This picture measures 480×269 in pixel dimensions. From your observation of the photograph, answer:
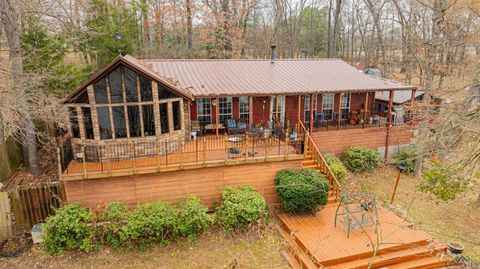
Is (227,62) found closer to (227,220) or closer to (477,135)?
(227,220)

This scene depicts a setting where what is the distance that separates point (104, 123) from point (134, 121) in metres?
0.99

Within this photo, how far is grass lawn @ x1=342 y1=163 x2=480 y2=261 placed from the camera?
11.2 m

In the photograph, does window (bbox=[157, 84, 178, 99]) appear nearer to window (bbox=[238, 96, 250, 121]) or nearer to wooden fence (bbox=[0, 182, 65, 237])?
wooden fence (bbox=[0, 182, 65, 237])

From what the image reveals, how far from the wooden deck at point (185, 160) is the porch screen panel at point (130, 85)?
7.13 feet

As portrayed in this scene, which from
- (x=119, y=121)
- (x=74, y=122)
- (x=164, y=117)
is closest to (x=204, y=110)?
(x=164, y=117)

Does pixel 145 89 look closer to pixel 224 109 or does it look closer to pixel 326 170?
pixel 224 109

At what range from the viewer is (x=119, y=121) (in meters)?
11.4

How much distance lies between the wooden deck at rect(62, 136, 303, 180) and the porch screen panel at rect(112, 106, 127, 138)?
0.93 metres

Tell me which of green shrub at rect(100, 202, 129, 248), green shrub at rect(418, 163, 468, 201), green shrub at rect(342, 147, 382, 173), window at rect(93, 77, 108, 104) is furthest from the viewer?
green shrub at rect(342, 147, 382, 173)

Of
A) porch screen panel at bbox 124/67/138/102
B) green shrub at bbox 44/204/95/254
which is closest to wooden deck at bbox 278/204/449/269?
green shrub at bbox 44/204/95/254

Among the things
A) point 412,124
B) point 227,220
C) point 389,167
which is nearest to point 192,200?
point 227,220

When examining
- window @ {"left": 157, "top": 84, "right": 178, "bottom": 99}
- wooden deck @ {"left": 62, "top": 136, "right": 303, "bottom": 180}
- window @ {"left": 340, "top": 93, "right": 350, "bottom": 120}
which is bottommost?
wooden deck @ {"left": 62, "top": 136, "right": 303, "bottom": 180}

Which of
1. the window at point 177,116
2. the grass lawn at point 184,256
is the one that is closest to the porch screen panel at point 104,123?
the window at point 177,116

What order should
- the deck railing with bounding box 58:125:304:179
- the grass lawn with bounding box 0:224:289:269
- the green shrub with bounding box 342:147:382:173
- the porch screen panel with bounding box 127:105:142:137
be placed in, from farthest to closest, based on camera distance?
1. the green shrub with bounding box 342:147:382:173
2. the porch screen panel with bounding box 127:105:142:137
3. the deck railing with bounding box 58:125:304:179
4. the grass lawn with bounding box 0:224:289:269
